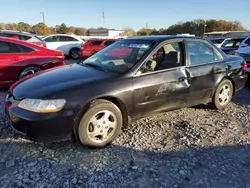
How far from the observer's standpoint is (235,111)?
15.8 ft

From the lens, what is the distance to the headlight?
2818mm

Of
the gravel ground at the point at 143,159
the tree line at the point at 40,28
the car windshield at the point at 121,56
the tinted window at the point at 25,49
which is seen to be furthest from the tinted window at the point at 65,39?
the tree line at the point at 40,28

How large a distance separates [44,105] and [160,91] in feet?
5.65

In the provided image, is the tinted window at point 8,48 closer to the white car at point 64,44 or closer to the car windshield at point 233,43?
the white car at point 64,44

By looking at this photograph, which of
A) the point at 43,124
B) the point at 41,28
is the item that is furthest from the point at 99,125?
the point at 41,28

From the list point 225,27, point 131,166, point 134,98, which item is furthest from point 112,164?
point 225,27

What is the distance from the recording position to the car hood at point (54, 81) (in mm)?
2996

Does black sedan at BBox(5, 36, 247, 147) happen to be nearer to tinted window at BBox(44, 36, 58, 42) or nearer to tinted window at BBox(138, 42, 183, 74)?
tinted window at BBox(138, 42, 183, 74)

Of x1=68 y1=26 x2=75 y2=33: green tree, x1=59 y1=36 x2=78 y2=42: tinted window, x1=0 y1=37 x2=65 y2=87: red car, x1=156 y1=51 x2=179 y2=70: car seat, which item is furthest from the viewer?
x1=68 y1=26 x2=75 y2=33: green tree

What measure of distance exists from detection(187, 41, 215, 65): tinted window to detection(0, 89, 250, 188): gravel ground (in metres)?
1.17

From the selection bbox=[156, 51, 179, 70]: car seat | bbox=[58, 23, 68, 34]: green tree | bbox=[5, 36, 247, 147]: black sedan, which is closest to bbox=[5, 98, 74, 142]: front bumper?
bbox=[5, 36, 247, 147]: black sedan

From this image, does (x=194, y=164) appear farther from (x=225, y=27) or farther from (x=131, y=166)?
(x=225, y=27)

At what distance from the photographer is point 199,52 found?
14.3ft

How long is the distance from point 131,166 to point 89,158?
55cm
